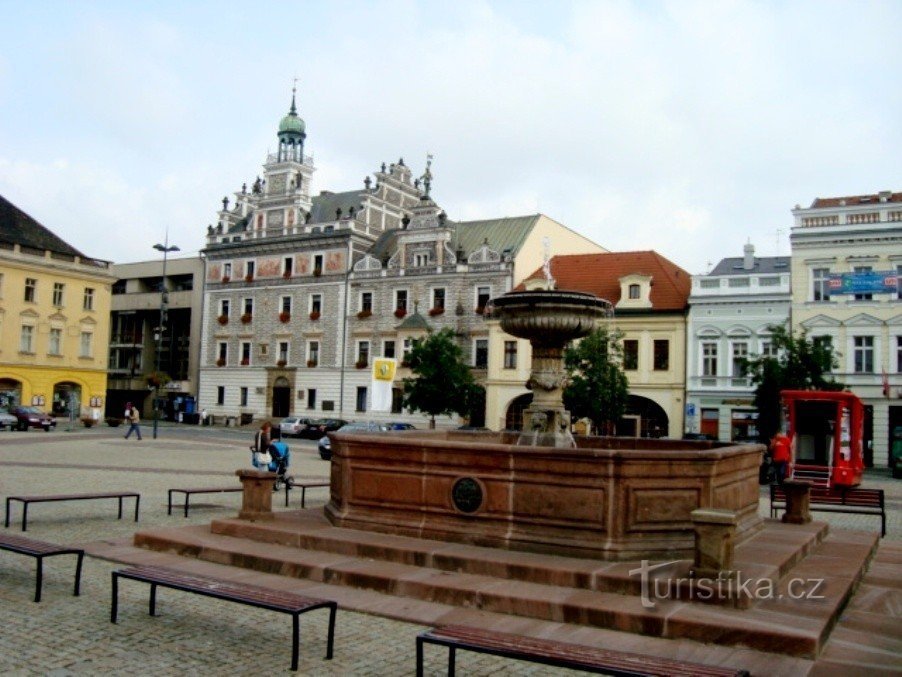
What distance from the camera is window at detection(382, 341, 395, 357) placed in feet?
168

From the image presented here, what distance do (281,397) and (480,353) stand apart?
15.1m

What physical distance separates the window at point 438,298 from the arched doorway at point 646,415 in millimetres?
12740

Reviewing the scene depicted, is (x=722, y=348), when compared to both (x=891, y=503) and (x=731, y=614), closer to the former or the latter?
(x=891, y=503)

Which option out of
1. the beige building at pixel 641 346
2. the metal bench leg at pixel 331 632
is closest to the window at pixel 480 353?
the beige building at pixel 641 346

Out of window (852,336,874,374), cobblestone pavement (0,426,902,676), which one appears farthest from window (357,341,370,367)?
cobblestone pavement (0,426,902,676)

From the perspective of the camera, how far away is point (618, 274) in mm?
45312

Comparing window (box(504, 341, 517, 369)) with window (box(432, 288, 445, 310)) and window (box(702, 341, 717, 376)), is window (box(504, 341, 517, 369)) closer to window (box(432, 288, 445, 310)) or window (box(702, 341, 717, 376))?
window (box(432, 288, 445, 310))

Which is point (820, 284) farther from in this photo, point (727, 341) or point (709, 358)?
point (709, 358)

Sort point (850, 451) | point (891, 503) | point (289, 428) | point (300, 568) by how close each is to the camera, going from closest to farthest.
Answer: point (300, 568) < point (891, 503) < point (850, 451) < point (289, 428)

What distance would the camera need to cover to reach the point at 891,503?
20797mm

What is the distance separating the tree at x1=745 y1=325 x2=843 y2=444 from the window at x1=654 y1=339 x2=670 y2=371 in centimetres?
622

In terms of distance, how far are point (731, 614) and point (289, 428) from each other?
4045cm

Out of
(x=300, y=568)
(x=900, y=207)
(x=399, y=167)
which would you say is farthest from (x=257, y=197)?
(x=300, y=568)

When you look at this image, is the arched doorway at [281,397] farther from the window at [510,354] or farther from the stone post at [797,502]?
the stone post at [797,502]
